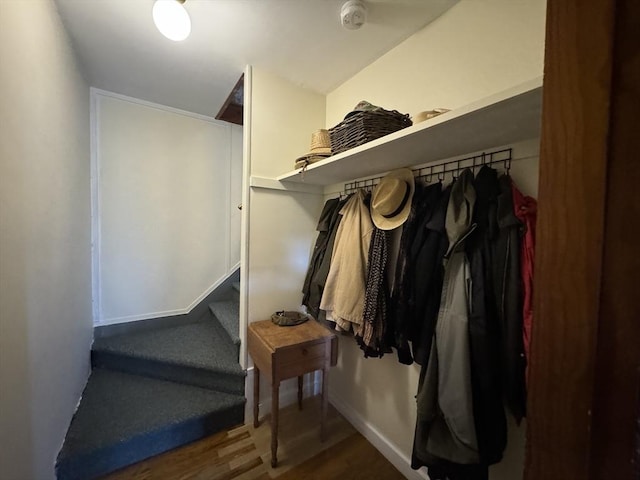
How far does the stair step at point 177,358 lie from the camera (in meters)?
1.65

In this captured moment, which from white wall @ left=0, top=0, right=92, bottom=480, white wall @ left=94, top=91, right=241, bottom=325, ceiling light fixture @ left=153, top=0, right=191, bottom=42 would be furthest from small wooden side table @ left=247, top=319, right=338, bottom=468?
ceiling light fixture @ left=153, top=0, right=191, bottom=42

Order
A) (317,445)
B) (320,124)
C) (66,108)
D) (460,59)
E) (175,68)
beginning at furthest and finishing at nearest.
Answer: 1. (320,124)
2. (175,68)
3. (317,445)
4. (66,108)
5. (460,59)

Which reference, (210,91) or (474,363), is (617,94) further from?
(210,91)

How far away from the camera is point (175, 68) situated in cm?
159

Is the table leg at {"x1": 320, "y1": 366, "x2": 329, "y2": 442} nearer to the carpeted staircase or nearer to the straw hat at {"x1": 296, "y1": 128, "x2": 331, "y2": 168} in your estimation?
the carpeted staircase

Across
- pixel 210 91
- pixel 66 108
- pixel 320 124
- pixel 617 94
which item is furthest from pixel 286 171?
pixel 617 94

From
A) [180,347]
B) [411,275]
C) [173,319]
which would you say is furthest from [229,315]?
[411,275]

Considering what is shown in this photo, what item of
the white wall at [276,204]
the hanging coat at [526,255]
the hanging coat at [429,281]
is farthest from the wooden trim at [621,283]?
the white wall at [276,204]

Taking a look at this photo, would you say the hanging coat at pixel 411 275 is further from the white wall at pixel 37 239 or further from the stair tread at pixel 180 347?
the white wall at pixel 37 239

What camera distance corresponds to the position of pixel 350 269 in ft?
4.51

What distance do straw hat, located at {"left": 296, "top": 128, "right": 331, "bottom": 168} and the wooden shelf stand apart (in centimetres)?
8

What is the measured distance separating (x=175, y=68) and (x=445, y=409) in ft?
7.62

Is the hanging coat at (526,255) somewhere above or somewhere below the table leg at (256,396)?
above

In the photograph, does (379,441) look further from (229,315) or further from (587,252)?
(587,252)
